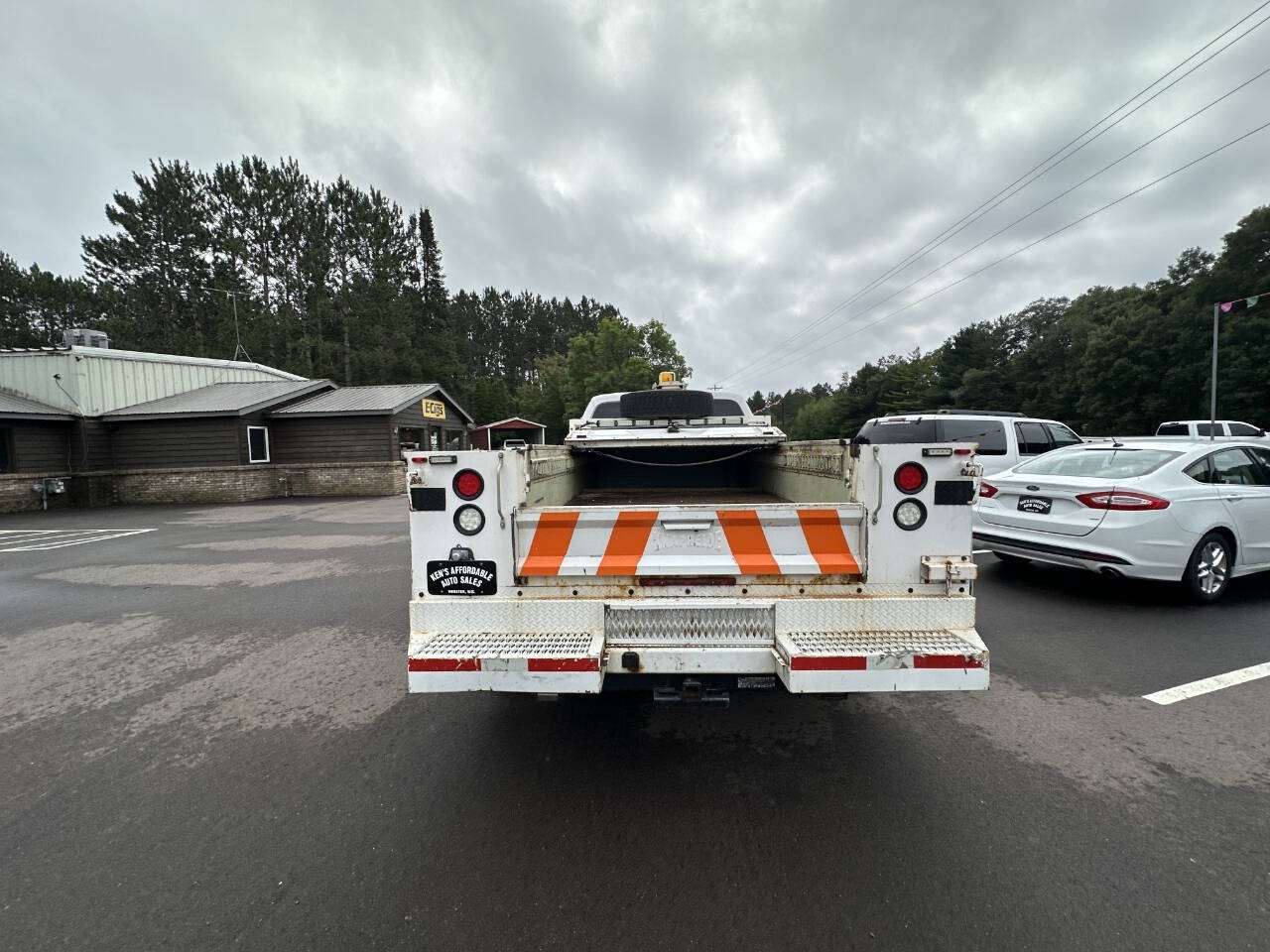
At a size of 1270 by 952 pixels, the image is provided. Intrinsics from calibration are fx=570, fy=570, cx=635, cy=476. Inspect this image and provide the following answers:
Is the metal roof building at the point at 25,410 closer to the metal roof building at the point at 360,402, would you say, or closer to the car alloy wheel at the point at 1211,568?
the metal roof building at the point at 360,402

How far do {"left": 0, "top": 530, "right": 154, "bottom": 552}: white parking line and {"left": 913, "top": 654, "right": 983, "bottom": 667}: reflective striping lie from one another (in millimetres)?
13840

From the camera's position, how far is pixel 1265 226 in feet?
100

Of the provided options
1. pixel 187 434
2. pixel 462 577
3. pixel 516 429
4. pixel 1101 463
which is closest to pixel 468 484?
pixel 462 577

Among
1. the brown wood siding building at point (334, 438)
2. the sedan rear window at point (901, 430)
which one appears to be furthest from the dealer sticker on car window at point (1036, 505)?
the brown wood siding building at point (334, 438)

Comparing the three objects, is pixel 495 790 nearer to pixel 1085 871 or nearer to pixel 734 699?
pixel 734 699

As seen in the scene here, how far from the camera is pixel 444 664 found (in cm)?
236

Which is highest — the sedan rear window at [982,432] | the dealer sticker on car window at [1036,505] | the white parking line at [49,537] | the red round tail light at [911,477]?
the sedan rear window at [982,432]

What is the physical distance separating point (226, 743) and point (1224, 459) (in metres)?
8.43

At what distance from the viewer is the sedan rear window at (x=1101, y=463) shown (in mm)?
5328

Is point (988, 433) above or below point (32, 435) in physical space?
below

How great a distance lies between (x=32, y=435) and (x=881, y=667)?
24346 millimetres

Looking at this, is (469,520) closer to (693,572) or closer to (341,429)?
(693,572)

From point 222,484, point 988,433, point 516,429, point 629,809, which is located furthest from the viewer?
point 516,429

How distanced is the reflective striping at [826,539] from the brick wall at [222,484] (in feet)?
62.9
